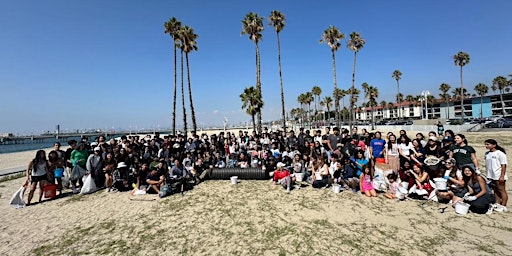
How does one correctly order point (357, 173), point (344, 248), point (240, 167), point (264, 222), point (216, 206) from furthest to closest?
point (240, 167) → point (357, 173) → point (216, 206) → point (264, 222) → point (344, 248)

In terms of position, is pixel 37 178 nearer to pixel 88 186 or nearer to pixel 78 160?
pixel 78 160

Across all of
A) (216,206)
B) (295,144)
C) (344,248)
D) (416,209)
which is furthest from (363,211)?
(295,144)

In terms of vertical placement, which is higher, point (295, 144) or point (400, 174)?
point (295, 144)

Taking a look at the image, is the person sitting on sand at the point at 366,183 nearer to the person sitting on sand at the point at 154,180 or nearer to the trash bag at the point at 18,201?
the person sitting on sand at the point at 154,180

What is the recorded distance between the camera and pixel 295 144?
12.0 m

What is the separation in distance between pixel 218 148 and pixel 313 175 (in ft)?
17.6

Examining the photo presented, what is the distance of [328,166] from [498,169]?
187 inches

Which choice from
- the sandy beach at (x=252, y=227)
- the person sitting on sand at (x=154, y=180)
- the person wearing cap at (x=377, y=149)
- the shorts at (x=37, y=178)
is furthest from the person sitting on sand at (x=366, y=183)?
the shorts at (x=37, y=178)

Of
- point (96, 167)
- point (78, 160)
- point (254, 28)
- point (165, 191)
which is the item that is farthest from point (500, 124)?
point (78, 160)

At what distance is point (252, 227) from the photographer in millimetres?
5820

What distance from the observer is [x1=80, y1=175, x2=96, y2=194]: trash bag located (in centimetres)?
897

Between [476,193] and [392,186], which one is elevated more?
[476,193]

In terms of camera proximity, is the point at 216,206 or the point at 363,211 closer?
the point at 363,211

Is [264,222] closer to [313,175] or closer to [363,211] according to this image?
[363,211]
